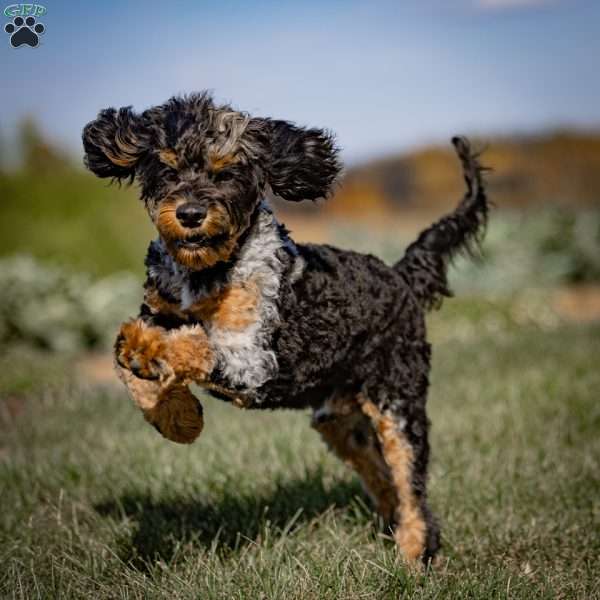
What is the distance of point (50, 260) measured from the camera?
13688 millimetres

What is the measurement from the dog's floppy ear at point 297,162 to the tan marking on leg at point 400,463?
44.9 inches

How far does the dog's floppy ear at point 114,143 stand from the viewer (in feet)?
12.3

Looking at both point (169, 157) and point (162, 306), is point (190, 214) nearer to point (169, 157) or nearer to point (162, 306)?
point (169, 157)

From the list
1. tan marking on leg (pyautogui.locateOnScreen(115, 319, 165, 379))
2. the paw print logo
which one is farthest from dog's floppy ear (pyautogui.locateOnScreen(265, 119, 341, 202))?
the paw print logo

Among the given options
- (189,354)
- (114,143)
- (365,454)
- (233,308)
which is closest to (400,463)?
(365,454)

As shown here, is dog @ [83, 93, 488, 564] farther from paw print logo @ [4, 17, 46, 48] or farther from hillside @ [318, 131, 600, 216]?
hillside @ [318, 131, 600, 216]

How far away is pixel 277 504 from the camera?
4867 millimetres

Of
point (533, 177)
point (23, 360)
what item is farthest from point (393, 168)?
point (23, 360)

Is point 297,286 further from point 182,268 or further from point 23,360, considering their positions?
point 23,360

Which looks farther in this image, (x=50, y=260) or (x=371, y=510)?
(x=50, y=260)

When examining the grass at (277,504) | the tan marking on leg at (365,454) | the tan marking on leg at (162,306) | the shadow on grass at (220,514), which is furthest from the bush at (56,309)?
the tan marking on leg at (162,306)

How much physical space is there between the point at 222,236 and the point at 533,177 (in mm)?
18191

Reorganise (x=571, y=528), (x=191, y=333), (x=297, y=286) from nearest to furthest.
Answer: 1. (x=191, y=333)
2. (x=297, y=286)
3. (x=571, y=528)

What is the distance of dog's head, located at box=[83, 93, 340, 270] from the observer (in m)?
3.38
